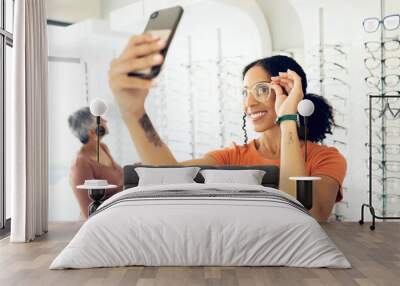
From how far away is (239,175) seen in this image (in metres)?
6.68

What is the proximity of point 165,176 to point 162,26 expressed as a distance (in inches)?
78.9

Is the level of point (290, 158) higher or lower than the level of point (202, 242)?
higher

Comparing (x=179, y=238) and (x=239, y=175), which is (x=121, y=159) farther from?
(x=179, y=238)

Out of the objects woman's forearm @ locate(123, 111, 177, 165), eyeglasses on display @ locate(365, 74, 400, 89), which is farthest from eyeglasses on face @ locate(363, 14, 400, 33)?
woman's forearm @ locate(123, 111, 177, 165)

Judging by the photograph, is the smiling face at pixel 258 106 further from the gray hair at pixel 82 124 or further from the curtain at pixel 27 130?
the curtain at pixel 27 130

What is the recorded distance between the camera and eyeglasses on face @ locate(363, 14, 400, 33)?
7207 mm

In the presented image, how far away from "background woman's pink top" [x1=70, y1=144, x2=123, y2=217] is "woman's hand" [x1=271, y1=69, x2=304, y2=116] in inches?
85.2

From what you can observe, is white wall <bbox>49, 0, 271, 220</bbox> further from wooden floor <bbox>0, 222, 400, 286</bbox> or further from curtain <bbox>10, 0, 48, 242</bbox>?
wooden floor <bbox>0, 222, 400, 286</bbox>

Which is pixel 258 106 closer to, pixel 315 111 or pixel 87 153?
pixel 315 111

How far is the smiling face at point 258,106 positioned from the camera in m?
7.25

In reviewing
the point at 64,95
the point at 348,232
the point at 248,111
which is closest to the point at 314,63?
the point at 248,111

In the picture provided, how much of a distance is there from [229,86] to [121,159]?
1646 millimetres

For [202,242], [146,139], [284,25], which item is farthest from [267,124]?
[202,242]

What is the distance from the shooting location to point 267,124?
7250 millimetres
